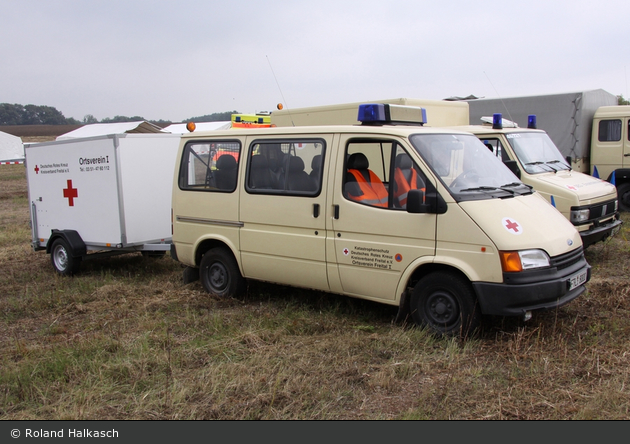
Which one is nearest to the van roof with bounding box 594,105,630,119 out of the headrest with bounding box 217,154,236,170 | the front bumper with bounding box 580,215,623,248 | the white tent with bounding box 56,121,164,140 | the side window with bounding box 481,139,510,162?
the front bumper with bounding box 580,215,623,248

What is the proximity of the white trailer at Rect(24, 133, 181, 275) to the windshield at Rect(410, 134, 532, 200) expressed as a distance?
14.7 feet

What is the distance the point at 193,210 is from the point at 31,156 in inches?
164

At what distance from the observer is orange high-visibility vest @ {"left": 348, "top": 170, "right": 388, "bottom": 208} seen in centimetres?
546

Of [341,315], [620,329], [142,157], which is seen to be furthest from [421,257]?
[142,157]

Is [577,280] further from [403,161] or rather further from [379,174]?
[379,174]

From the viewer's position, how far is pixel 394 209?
5.35m

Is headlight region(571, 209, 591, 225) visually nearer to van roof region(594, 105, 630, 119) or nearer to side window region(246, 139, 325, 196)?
side window region(246, 139, 325, 196)

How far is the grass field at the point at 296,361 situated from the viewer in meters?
3.97

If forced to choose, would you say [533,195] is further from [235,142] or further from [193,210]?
[193,210]

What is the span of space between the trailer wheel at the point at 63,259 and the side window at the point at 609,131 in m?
11.3

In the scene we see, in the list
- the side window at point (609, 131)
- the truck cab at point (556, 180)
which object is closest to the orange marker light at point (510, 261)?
the truck cab at point (556, 180)

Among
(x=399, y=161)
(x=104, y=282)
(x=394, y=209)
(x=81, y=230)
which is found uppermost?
(x=399, y=161)

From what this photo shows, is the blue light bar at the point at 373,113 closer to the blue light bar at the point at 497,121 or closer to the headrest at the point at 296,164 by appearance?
the headrest at the point at 296,164

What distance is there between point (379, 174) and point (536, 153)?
4059mm
